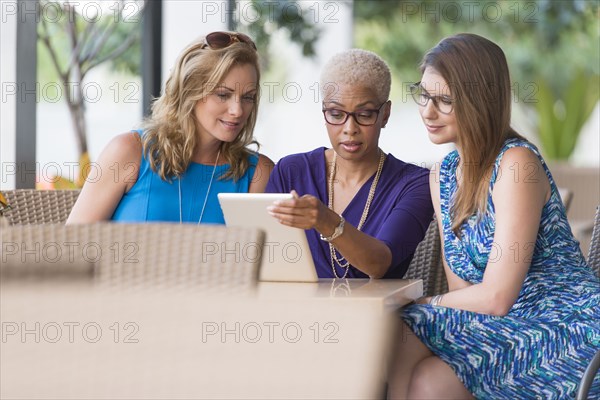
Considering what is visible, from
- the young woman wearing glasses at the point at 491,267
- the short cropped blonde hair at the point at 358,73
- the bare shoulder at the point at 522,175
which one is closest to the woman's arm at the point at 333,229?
the young woman wearing glasses at the point at 491,267

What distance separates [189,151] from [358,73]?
0.60 metres

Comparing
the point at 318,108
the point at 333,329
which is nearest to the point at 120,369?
the point at 333,329

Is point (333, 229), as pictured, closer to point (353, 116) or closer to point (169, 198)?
point (353, 116)

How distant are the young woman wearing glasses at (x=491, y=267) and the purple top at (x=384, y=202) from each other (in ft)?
0.26

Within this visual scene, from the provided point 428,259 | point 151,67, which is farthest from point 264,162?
point 151,67

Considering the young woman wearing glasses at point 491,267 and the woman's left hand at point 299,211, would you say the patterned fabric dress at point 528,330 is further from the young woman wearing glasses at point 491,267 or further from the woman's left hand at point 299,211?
the woman's left hand at point 299,211

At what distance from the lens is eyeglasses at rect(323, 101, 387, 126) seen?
8.66 feet

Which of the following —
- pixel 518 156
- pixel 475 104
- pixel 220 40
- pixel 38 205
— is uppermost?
pixel 220 40

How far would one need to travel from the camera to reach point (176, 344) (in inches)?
46.6

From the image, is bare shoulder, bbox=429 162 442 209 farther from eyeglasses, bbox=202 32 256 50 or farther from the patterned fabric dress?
eyeglasses, bbox=202 32 256 50

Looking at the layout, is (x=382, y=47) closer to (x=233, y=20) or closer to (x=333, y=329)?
(x=233, y=20)

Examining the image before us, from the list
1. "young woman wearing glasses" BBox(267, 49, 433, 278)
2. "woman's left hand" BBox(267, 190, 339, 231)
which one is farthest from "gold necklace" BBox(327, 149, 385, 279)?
"woman's left hand" BBox(267, 190, 339, 231)

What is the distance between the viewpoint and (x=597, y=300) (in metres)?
2.27

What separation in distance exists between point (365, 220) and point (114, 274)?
1.56 meters
